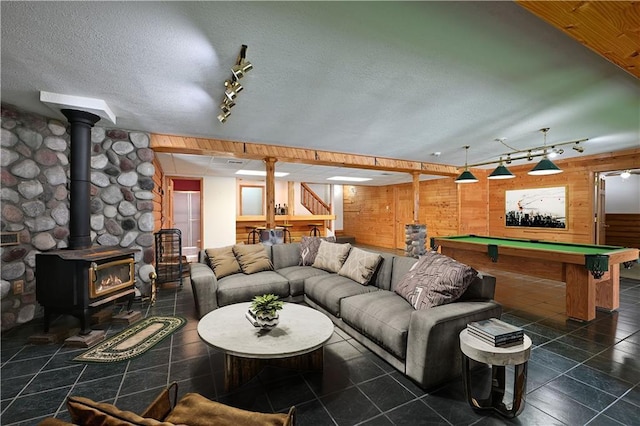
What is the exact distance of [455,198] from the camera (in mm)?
7766

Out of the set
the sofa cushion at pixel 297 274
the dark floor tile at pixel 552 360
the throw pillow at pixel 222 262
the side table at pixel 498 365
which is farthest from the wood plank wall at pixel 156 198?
the dark floor tile at pixel 552 360

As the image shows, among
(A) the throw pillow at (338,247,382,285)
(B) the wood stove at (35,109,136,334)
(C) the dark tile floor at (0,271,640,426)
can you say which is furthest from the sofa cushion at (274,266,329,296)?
(B) the wood stove at (35,109,136,334)

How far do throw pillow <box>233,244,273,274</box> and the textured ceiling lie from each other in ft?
5.52

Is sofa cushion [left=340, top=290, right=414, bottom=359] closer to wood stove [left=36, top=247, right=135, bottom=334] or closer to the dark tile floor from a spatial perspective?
the dark tile floor

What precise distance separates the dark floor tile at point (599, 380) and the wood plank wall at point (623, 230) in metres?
7.67

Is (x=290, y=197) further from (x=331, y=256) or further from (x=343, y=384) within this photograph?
(x=343, y=384)

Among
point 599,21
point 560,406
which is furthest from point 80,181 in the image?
point 560,406

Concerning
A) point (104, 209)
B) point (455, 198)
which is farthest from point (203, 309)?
point (455, 198)

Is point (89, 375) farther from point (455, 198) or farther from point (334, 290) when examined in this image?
point (455, 198)

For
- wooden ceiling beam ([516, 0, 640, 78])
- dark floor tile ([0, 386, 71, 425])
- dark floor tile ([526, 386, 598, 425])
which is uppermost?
wooden ceiling beam ([516, 0, 640, 78])

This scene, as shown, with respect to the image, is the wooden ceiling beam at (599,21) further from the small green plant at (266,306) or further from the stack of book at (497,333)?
the small green plant at (266,306)

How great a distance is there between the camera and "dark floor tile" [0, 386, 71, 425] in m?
1.75

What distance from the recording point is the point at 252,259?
3.84 meters

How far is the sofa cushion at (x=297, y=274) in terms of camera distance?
3.56 metres
